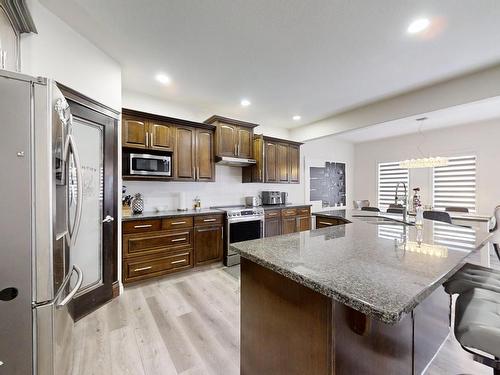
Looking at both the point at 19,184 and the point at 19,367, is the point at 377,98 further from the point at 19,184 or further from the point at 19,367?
the point at 19,367

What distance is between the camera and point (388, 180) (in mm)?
6062

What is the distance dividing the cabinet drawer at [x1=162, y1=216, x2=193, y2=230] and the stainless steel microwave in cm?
69

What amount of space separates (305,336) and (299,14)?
225 cm

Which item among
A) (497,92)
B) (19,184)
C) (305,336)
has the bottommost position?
(305,336)

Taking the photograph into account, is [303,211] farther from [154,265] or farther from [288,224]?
[154,265]

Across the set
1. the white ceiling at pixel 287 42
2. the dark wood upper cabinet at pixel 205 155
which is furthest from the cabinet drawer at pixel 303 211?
the white ceiling at pixel 287 42

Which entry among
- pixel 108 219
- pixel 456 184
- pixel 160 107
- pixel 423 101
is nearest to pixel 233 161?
pixel 160 107

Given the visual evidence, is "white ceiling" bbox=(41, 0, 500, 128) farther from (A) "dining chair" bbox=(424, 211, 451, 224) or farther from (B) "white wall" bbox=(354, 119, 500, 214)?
(B) "white wall" bbox=(354, 119, 500, 214)

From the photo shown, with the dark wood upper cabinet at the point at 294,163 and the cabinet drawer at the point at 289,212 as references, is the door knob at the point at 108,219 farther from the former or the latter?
the dark wood upper cabinet at the point at 294,163

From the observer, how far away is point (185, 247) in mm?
3131

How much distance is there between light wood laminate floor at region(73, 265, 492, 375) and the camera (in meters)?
1.54

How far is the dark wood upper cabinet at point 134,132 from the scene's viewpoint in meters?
2.89

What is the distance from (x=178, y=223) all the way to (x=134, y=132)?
1390mm

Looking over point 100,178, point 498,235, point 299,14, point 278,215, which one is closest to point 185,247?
point 100,178
